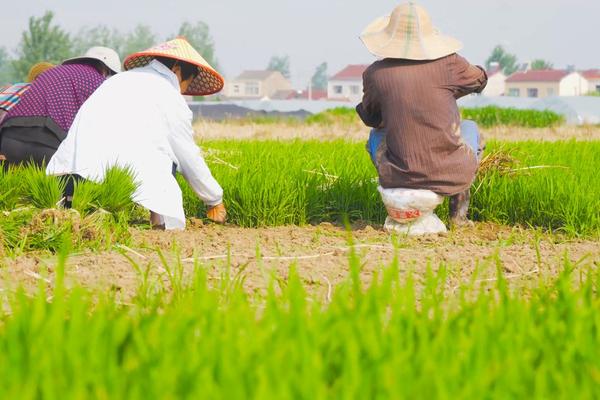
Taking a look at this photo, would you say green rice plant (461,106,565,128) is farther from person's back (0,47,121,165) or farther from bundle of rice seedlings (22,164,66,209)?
bundle of rice seedlings (22,164,66,209)

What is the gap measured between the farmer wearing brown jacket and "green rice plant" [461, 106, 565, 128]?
34.5ft

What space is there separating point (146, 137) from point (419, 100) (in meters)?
1.28

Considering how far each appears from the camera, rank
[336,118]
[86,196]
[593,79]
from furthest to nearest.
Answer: [593,79], [336,118], [86,196]

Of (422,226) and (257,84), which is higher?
(422,226)

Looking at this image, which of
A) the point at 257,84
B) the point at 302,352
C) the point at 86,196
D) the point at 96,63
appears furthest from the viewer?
the point at 257,84

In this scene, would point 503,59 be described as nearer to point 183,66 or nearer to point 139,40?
point 139,40

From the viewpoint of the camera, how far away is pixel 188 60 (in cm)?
404

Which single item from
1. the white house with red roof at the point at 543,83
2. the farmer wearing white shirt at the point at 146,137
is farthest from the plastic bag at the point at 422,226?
the white house with red roof at the point at 543,83

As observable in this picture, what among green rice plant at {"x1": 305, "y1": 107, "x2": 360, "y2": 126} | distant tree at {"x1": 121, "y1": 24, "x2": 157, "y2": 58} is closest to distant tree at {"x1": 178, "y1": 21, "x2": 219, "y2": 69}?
distant tree at {"x1": 121, "y1": 24, "x2": 157, "y2": 58}

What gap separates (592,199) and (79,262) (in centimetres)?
244

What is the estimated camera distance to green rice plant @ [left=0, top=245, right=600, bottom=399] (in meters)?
1.32

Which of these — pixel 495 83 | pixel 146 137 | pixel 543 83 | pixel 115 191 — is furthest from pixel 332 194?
pixel 495 83

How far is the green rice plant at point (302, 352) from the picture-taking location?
4.34ft

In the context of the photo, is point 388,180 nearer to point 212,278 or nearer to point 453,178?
point 453,178
